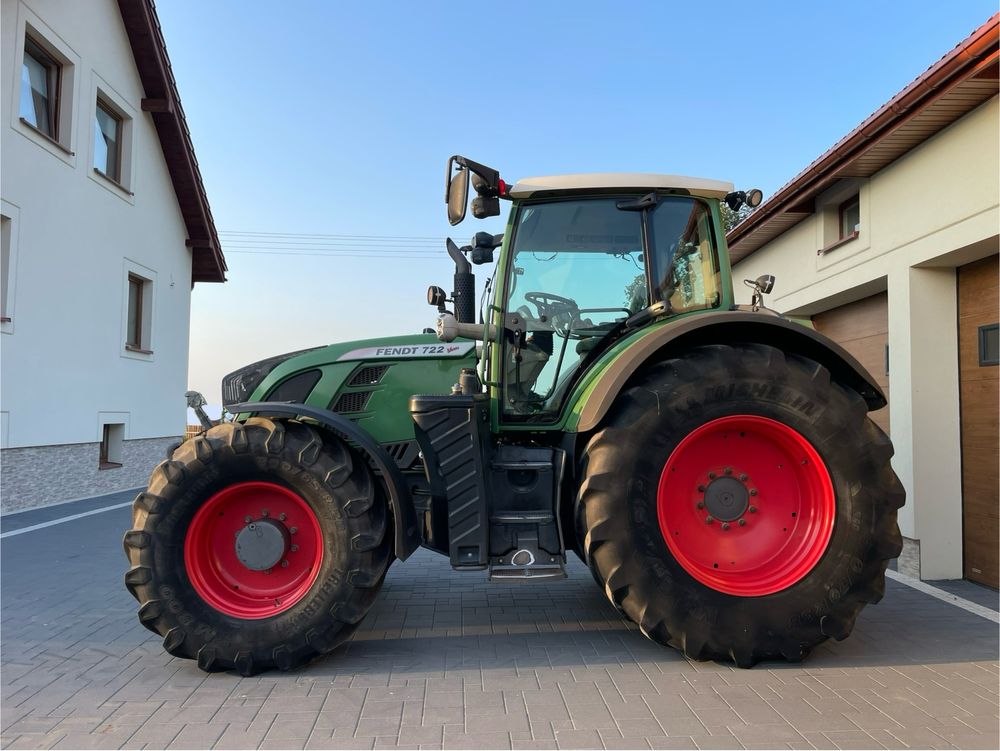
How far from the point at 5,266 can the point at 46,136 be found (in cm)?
183

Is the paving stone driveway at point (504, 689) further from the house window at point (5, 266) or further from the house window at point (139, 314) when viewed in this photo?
the house window at point (139, 314)

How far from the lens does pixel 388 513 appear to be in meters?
3.36

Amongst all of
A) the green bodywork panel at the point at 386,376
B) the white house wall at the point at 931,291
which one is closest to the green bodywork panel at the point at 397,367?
the green bodywork panel at the point at 386,376

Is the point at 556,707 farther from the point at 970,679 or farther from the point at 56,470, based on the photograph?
the point at 56,470

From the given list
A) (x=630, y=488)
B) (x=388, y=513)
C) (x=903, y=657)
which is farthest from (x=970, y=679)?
(x=388, y=513)

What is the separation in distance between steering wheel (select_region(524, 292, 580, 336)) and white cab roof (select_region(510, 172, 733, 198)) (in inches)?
22.0

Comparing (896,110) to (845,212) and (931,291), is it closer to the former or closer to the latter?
(931,291)

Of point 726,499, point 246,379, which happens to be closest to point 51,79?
point 246,379

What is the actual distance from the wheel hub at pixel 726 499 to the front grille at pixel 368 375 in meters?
1.93

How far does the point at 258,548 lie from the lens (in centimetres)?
326

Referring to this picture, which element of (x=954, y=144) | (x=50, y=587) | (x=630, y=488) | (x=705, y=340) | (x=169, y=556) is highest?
(x=954, y=144)

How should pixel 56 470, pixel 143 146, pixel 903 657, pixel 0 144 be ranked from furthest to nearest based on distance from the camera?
pixel 143 146
pixel 56 470
pixel 0 144
pixel 903 657

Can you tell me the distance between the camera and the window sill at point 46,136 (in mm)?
7939

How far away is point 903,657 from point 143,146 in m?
12.3
